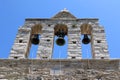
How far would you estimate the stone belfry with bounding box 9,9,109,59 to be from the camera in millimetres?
8328

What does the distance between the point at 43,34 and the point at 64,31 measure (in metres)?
1.02

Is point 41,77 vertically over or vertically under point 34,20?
under

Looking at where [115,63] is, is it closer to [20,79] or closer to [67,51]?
[67,51]

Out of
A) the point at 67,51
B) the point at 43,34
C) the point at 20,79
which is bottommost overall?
the point at 20,79

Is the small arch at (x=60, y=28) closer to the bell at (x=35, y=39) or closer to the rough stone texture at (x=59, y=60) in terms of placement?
the rough stone texture at (x=59, y=60)

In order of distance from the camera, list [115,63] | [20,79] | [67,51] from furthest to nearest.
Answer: [67,51] → [115,63] → [20,79]

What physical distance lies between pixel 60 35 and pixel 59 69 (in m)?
2.39

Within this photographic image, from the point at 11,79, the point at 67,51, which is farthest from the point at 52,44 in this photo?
the point at 11,79

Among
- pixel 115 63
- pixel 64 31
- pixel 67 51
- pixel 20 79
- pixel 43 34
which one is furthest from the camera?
pixel 64 31

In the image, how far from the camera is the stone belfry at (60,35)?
8.33 meters

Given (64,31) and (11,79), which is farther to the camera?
(64,31)

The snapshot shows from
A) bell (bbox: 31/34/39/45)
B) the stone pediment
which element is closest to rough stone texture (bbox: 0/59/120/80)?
bell (bbox: 31/34/39/45)

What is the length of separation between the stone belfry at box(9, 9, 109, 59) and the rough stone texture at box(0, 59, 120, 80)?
0.39m

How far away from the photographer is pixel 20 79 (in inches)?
285
